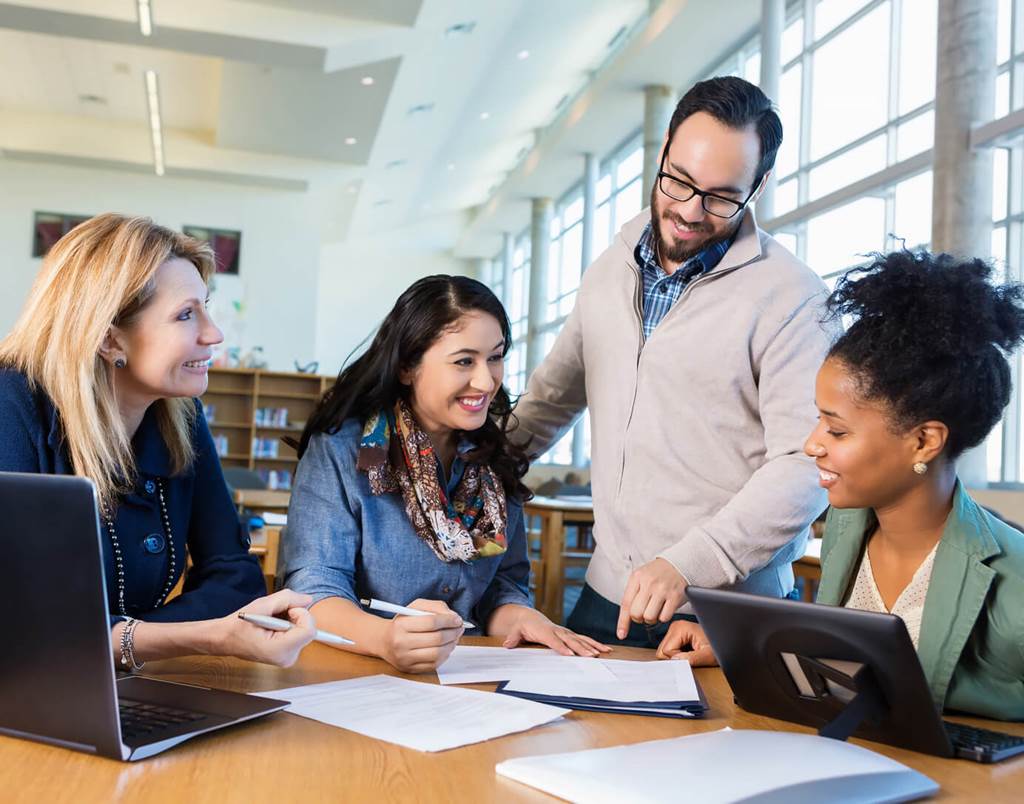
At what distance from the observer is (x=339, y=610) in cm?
164

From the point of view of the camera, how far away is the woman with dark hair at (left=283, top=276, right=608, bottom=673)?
181cm

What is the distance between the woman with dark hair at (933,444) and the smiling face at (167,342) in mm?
954

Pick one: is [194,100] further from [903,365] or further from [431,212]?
[903,365]

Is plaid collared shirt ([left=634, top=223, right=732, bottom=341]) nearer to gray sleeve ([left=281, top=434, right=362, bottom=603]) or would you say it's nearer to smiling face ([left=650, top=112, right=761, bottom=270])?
smiling face ([left=650, top=112, right=761, bottom=270])

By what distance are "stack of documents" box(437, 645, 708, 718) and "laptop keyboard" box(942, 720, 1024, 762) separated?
289mm

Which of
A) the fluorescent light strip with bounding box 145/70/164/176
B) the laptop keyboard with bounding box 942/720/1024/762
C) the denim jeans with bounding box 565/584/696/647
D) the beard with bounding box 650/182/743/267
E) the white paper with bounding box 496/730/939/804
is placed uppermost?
the fluorescent light strip with bounding box 145/70/164/176

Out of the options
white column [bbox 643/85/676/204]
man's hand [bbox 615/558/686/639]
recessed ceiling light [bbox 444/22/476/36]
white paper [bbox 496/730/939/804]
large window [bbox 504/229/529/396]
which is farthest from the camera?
large window [bbox 504/229/529/396]

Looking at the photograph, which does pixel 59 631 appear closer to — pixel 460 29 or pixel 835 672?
pixel 835 672

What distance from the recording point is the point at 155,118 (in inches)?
428

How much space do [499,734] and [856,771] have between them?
376 millimetres

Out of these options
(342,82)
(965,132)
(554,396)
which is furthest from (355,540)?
(342,82)

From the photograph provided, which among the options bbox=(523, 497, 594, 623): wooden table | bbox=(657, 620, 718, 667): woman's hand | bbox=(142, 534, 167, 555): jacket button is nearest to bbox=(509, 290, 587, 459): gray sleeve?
bbox=(657, 620, 718, 667): woman's hand

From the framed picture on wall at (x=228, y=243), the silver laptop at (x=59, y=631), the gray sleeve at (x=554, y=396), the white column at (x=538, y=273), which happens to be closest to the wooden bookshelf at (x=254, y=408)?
the framed picture on wall at (x=228, y=243)

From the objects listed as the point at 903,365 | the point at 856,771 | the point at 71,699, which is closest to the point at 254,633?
the point at 71,699
